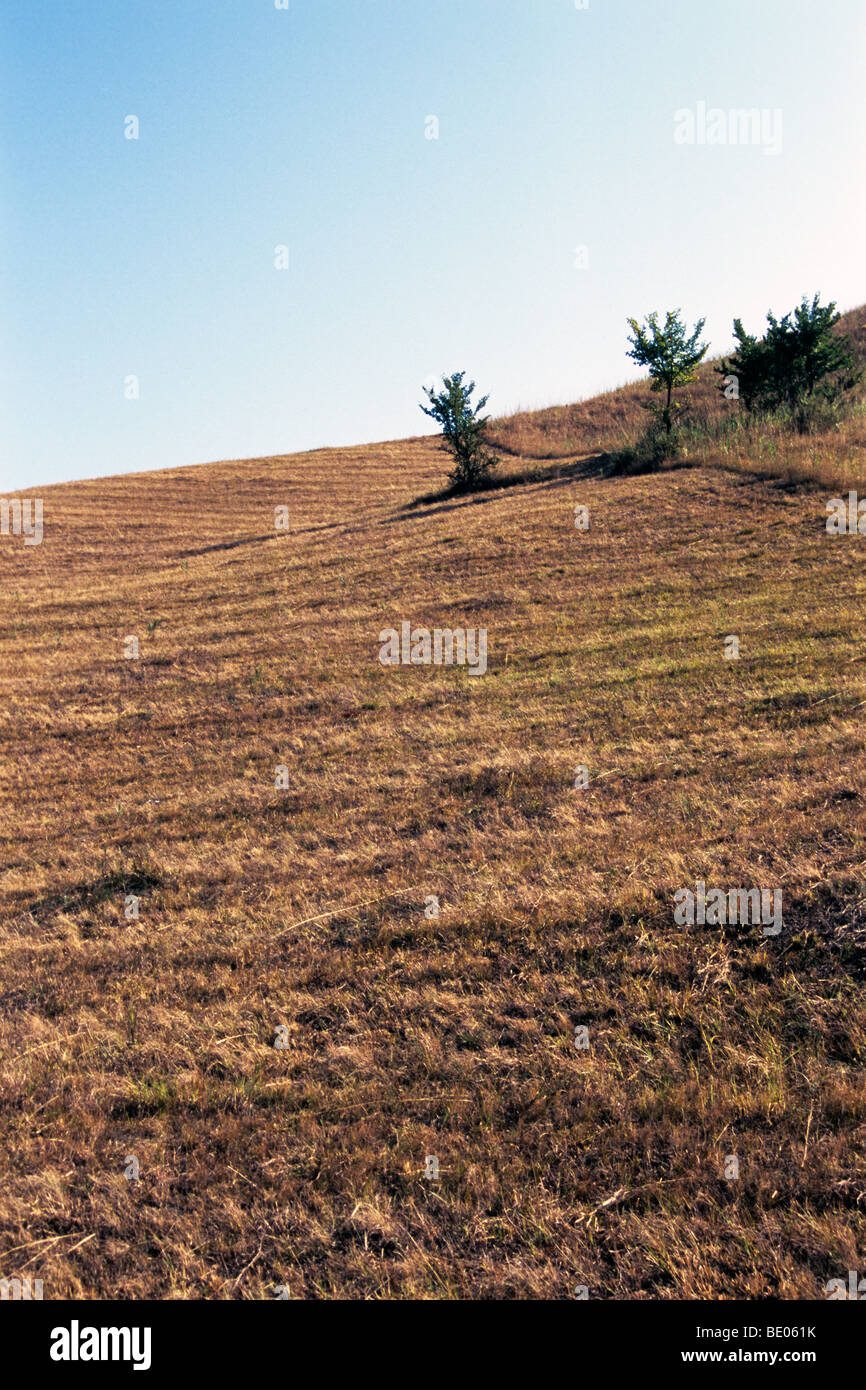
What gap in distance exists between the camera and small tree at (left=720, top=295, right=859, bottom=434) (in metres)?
27.9

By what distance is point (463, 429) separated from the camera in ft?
101

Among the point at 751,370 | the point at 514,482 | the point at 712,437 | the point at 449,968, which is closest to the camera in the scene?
the point at 449,968

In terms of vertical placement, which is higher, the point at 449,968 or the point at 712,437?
the point at 712,437

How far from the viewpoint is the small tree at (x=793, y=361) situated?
2794 centimetres

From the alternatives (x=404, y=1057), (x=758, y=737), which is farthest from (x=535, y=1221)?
(x=758, y=737)

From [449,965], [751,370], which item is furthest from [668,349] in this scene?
[449,965]

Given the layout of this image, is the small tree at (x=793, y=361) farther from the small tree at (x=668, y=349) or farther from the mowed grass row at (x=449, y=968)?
the mowed grass row at (x=449, y=968)

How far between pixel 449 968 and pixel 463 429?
89.0 ft

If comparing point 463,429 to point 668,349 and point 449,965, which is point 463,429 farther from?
point 449,965

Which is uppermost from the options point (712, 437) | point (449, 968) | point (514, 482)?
point (712, 437)

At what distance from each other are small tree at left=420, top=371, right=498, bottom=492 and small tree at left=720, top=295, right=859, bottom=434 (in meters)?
9.08

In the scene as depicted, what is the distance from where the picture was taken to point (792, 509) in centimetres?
2036

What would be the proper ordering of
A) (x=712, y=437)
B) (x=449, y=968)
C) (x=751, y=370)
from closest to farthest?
(x=449, y=968), (x=712, y=437), (x=751, y=370)

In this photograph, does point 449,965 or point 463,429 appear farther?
point 463,429
